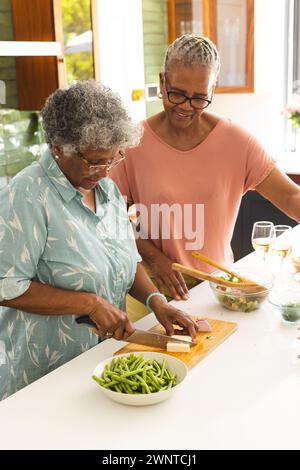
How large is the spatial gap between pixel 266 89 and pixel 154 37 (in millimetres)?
897

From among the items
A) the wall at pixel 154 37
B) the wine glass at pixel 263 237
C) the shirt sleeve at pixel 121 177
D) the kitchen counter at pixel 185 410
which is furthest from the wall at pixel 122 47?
the kitchen counter at pixel 185 410

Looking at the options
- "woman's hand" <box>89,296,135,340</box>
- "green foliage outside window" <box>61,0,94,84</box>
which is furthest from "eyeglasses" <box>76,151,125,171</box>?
"green foliage outside window" <box>61,0,94,84</box>

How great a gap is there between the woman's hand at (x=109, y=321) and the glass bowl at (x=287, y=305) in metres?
0.47

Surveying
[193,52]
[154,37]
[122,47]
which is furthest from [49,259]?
[154,37]

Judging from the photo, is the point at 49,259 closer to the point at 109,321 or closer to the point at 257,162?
the point at 109,321

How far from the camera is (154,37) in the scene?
14.3ft

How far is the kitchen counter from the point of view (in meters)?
1.21

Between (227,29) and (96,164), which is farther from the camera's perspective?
(227,29)

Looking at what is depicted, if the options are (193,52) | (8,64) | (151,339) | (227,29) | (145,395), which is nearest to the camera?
(145,395)

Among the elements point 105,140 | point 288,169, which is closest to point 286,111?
point 288,169

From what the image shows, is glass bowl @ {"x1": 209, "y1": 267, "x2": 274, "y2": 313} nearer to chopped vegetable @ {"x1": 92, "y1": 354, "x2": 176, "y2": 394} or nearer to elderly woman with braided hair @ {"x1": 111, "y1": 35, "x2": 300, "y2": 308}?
elderly woman with braided hair @ {"x1": 111, "y1": 35, "x2": 300, "y2": 308}

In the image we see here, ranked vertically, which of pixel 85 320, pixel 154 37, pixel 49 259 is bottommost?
pixel 85 320

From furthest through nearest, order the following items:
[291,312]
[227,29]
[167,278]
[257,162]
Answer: [227,29] → [257,162] → [167,278] → [291,312]

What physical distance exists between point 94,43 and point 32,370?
2153mm
